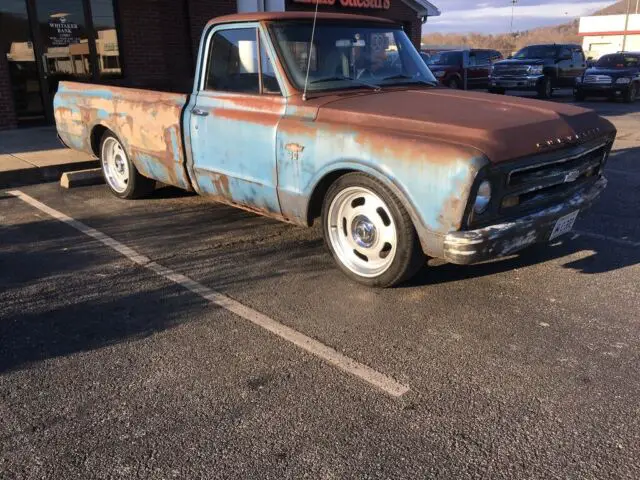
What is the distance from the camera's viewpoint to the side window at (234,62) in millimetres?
4641

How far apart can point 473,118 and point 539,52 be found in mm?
20931

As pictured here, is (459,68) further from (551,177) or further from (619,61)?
(551,177)

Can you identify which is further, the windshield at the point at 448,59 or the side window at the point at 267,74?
the windshield at the point at 448,59

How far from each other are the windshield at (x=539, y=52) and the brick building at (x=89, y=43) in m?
12.6

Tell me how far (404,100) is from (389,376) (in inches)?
84.5

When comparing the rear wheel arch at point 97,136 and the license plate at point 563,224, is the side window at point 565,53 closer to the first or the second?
the rear wheel arch at point 97,136

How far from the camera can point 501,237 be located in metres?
3.50

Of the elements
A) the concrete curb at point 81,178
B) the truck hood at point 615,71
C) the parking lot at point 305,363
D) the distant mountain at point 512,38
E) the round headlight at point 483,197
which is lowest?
the parking lot at point 305,363

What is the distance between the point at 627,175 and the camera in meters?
7.77

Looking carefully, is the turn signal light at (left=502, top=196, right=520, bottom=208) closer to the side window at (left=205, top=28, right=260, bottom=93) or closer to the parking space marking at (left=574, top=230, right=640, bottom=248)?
the parking space marking at (left=574, top=230, right=640, bottom=248)

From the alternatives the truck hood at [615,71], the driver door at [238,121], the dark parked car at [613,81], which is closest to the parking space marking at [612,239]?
the driver door at [238,121]

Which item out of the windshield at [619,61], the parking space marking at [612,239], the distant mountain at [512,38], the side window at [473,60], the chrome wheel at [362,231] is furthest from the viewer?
the distant mountain at [512,38]

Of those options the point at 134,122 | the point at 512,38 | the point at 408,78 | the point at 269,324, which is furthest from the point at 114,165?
the point at 512,38

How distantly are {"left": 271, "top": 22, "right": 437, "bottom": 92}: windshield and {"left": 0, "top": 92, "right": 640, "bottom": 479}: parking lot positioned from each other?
1.45 metres
